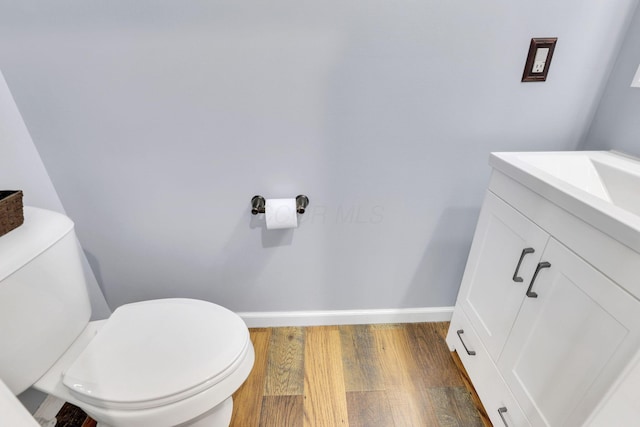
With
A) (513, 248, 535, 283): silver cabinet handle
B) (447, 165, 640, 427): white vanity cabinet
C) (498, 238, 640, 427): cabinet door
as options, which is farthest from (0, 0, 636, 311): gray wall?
(498, 238, 640, 427): cabinet door

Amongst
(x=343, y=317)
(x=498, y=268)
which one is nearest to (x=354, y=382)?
(x=343, y=317)

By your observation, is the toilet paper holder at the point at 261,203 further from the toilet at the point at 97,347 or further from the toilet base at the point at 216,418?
the toilet base at the point at 216,418

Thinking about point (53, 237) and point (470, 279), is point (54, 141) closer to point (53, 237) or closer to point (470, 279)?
point (53, 237)

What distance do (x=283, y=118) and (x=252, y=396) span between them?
109 centimetres

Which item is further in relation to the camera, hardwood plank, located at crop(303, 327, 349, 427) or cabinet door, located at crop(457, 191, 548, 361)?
hardwood plank, located at crop(303, 327, 349, 427)

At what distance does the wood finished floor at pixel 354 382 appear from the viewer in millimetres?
1111

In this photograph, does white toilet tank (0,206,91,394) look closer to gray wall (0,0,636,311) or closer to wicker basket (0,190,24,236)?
wicker basket (0,190,24,236)

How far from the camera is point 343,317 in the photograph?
1.45 meters

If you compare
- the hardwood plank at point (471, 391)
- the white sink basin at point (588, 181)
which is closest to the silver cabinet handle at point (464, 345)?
the hardwood plank at point (471, 391)

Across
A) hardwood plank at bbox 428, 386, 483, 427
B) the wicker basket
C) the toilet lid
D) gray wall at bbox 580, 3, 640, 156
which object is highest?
gray wall at bbox 580, 3, 640, 156

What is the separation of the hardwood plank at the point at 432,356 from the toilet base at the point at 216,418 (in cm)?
78

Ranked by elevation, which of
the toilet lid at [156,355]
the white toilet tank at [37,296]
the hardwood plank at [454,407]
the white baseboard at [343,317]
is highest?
the white toilet tank at [37,296]

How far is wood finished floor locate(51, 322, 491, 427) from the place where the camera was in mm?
1111

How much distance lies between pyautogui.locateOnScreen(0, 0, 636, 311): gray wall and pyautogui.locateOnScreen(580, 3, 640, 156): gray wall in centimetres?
4
